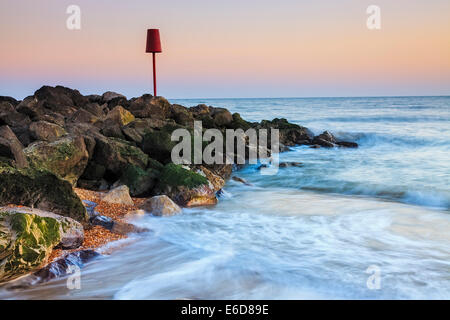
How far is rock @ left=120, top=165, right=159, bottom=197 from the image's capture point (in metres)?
5.89

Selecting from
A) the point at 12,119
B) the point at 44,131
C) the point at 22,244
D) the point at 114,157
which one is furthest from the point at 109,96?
the point at 22,244

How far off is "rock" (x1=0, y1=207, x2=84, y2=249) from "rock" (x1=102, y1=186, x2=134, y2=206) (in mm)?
1416

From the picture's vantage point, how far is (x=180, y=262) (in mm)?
3930

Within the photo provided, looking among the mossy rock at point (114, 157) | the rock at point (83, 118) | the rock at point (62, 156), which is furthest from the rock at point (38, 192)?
the rock at point (83, 118)

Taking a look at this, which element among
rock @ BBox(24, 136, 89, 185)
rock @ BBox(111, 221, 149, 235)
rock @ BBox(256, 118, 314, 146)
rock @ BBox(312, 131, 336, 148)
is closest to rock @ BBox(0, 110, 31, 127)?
rock @ BBox(24, 136, 89, 185)

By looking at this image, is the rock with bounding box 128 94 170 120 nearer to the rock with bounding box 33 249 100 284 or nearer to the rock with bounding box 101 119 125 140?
the rock with bounding box 101 119 125 140

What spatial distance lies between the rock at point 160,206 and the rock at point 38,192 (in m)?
1.02

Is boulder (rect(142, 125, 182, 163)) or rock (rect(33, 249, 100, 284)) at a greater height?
boulder (rect(142, 125, 182, 163))

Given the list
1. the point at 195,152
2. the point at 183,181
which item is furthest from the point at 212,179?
the point at 183,181

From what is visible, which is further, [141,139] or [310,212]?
[141,139]

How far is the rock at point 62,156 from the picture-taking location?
17.6ft

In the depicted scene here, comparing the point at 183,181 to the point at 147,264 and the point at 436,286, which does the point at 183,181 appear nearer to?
the point at 147,264

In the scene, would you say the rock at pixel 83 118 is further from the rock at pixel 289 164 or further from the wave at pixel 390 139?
the wave at pixel 390 139
